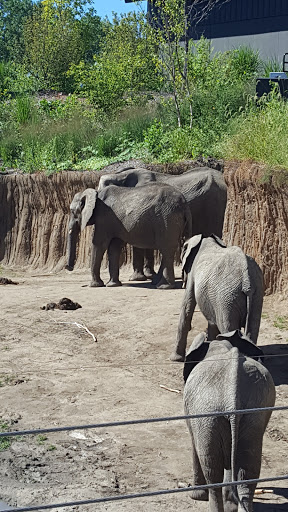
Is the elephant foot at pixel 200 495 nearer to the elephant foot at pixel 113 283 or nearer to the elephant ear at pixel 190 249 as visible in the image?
the elephant ear at pixel 190 249

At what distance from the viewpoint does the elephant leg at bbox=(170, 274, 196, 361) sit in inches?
412

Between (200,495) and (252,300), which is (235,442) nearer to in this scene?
(200,495)

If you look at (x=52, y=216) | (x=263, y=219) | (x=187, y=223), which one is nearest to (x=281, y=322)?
(x=263, y=219)

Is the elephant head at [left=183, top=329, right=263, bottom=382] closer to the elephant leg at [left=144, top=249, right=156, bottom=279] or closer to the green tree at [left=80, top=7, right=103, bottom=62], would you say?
the elephant leg at [left=144, top=249, right=156, bottom=279]

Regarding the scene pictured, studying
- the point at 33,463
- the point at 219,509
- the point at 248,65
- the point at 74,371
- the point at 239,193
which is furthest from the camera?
the point at 248,65

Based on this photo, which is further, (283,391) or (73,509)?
(283,391)

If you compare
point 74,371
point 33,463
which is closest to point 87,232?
point 74,371

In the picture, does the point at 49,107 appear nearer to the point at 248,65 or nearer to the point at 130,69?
the point at 130,69

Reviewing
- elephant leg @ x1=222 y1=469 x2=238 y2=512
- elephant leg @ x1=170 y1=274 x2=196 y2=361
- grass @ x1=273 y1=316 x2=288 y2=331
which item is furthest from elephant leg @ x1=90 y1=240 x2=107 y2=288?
elephant leg @ x1=222 y1=469 x2=238 y2=512

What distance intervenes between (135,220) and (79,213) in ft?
4.83

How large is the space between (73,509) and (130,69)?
20754mm

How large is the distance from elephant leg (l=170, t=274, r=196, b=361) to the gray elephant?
4.03m

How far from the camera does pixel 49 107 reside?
87.4ft

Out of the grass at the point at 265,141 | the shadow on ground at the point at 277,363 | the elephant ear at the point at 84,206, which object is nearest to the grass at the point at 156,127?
the grass at the point at 265,141
